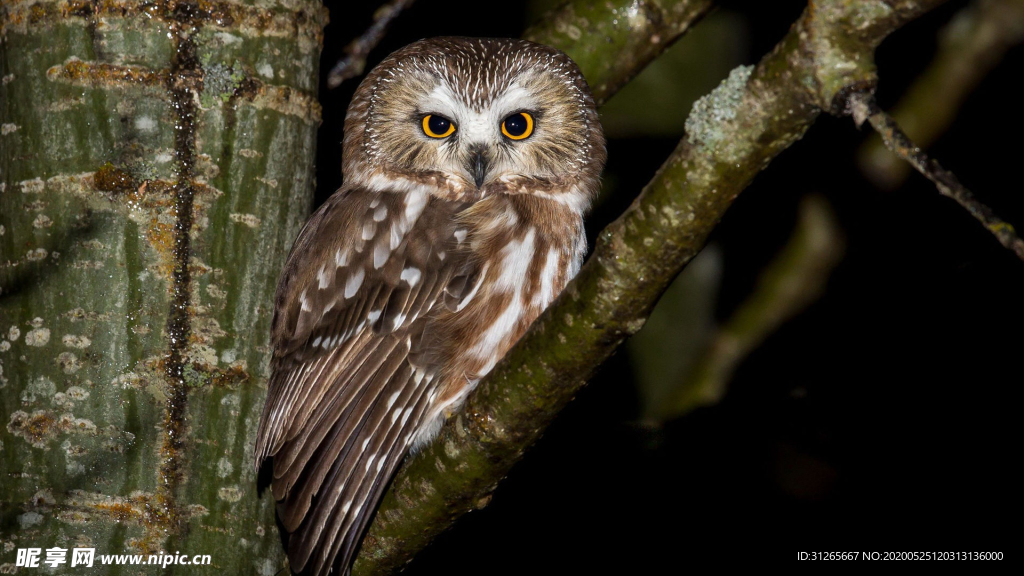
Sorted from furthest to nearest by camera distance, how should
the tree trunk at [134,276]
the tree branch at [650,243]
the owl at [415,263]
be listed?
1. the owl at [415,263]
2. the tree trunk at [134,276]
3. the tree branch at [650,243]

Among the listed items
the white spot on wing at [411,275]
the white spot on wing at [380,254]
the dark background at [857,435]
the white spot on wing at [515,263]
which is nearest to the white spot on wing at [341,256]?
the white spot on wing at [380,254]

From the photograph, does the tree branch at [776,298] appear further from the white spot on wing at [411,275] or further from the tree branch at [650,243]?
the tree branch at [650,243]

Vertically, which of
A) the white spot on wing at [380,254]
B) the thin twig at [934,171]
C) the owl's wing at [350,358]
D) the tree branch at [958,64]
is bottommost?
the owl's wing at [350,358]

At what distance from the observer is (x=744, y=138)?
1449 millimetres

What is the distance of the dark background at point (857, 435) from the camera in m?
2.75

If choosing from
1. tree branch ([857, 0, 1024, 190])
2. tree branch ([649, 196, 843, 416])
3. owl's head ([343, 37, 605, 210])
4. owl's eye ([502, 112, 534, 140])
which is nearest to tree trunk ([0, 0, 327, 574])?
owl's head ([343, 37, 605, 210])

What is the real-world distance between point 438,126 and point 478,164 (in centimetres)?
27

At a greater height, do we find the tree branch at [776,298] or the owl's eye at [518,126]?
the owl's eye at [518,126]

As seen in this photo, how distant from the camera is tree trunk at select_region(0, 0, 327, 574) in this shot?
2.47 metres

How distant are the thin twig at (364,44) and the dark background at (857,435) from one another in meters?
0.55

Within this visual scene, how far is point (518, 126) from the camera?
3.21m

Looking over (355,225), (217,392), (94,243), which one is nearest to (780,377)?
(355,225)

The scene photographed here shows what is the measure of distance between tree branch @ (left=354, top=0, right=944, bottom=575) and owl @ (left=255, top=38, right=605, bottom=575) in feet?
1.32

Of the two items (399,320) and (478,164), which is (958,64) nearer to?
(478,164)
